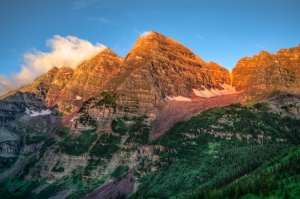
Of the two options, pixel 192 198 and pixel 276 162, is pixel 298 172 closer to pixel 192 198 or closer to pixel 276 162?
pixel 276 162

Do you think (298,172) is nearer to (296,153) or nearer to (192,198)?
(296,153)

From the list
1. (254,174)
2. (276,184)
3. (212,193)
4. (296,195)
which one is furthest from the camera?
(254,174)

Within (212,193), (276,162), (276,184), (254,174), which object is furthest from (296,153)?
(212,193)

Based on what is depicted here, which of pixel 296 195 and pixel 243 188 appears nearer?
pixel 296 195

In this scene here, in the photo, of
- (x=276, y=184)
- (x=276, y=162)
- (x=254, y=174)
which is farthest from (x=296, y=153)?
(x=276, y=184)

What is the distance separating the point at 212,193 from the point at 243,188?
18261 mm

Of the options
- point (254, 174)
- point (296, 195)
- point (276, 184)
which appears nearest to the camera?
point (296, 195)

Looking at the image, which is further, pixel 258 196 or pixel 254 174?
pixel 254 174

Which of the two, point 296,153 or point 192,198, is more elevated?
point 296,153

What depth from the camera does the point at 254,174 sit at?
7367 inches

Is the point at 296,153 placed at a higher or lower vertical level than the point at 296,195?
higher

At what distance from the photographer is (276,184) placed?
158m

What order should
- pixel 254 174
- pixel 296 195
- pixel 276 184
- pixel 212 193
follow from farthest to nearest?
pixel 254 174, pixel 212 193, pixel 276 184, pixel 296 195

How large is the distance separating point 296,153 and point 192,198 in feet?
248
